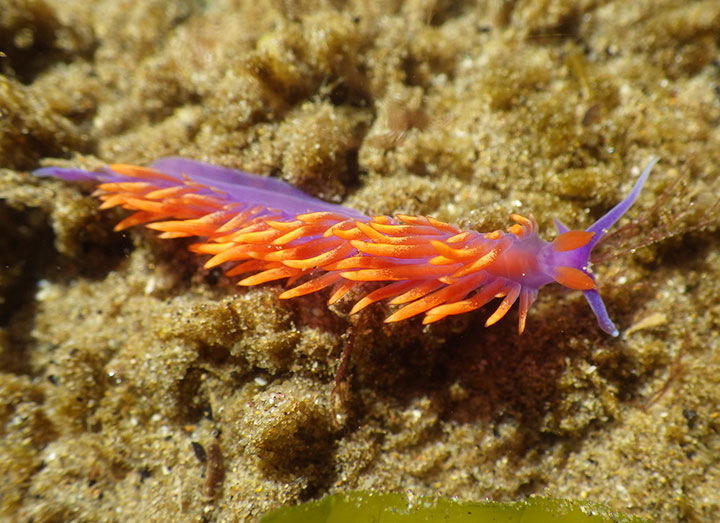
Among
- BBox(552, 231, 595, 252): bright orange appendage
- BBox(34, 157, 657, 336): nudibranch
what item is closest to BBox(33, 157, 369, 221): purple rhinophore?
BBox(34, 157, 657, 336): nudibranch

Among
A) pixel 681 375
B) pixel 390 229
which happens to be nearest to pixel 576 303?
pixel 681 375

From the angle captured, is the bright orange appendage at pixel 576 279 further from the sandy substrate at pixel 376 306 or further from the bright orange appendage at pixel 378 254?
the sandy substrate at pixel 376 306

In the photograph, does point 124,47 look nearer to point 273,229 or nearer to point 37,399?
point 273,229

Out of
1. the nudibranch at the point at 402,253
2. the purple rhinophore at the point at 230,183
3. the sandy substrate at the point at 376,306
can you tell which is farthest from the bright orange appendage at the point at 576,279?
the purple rhinophore at the point at 230,183

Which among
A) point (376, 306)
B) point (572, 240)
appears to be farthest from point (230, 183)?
point (572, 240)

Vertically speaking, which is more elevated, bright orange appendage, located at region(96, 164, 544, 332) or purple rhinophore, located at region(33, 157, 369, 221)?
purple rhinophore, located at region(33, 157, 369, 221)

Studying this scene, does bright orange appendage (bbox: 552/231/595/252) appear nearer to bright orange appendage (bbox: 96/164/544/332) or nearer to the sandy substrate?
bright orange appendage (bbox: 96/164/544/332)
